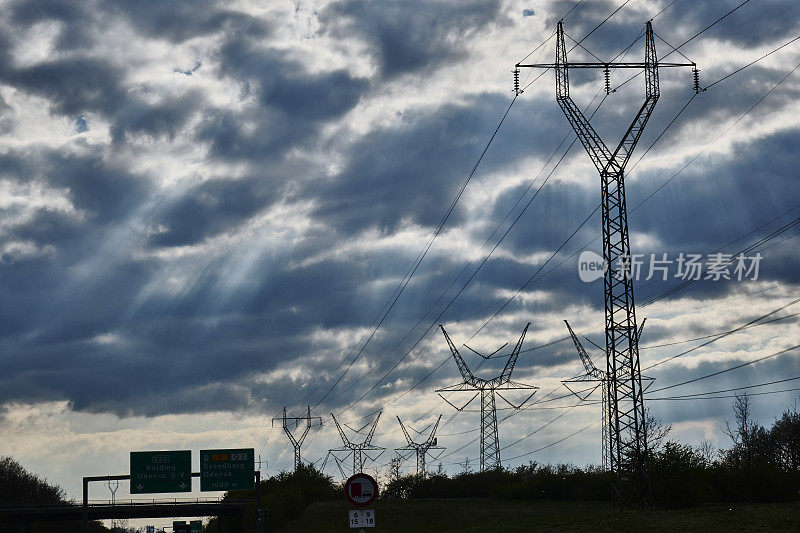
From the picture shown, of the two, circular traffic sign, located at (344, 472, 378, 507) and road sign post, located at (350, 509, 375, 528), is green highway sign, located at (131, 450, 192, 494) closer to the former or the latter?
road sign post, located at (350, 509, 375, 528)

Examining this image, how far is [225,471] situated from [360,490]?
4987cm

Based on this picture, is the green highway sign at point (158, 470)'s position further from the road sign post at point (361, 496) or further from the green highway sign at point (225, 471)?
the road sign post at point (361, 496)

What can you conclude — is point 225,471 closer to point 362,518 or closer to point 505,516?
point 505,516

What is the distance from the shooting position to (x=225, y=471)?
72375mm

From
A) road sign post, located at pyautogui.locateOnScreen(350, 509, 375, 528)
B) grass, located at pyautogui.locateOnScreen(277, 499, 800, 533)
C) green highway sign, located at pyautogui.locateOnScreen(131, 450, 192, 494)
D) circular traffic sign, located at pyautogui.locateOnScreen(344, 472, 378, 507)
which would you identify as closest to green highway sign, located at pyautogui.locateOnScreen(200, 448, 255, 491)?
green highway sign, located at pyautogui.locateOnScreen(131, 450, 192, 494)

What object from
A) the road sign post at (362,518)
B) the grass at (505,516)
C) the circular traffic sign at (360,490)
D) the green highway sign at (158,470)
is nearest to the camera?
the circular traffic sign at (360,490)

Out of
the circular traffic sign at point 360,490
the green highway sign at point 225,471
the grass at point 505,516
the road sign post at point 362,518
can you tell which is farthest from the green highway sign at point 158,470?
the circular traffic sign at point 360,490

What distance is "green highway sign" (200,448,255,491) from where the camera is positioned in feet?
236

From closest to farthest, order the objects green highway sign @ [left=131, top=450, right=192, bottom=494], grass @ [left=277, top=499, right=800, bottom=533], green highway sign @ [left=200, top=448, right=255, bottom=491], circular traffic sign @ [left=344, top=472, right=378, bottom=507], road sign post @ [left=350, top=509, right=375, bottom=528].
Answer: circular traffic sign @ [left=344, top=472, right=378, bottom=507]
road sign post @ [left=350, top=509, right=375, bottom=528]
grass @ [left=277, top=499, right=800, bottom=533]
green highway sign @ [left=131, top=450, right=192, bottom=494]
green highway sign @ [left=200, top=448, right=255, bottom=491]

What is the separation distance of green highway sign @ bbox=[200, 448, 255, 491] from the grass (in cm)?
1950

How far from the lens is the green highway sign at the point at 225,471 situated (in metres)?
72.0

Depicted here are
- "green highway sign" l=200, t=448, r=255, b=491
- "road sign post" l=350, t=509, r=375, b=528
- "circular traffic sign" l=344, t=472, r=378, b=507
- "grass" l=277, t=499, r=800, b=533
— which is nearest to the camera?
"circular traffic sign" l=344, t=472, r=378, b=507

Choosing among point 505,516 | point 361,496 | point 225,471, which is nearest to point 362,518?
point 361,496

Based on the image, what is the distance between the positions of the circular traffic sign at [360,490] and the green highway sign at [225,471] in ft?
159
